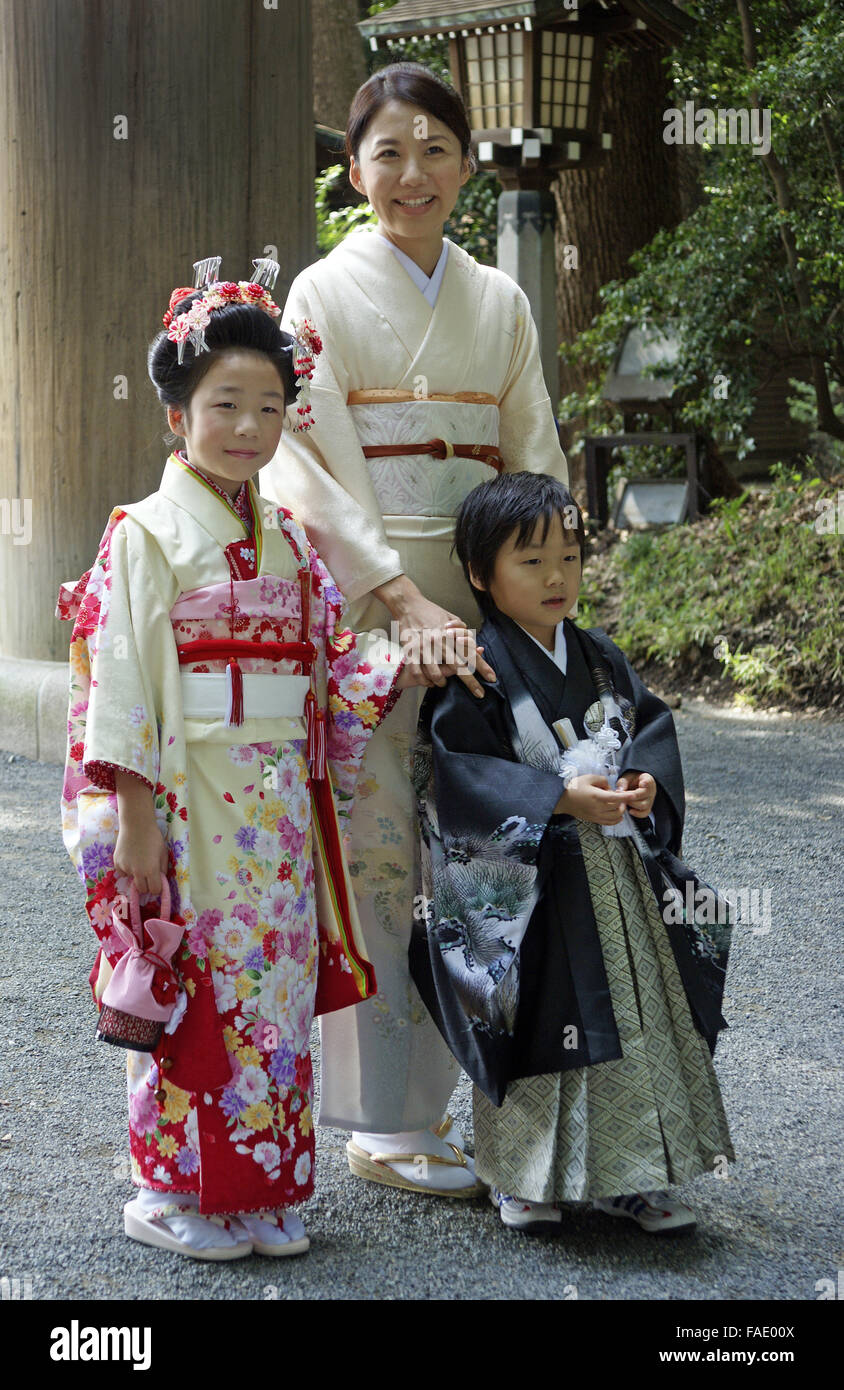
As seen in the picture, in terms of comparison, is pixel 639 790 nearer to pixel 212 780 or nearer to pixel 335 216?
pixel 212 780

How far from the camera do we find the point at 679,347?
368 inches

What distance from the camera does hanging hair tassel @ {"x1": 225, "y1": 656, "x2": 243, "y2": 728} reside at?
7.50 ft

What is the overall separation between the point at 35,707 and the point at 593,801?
4.15 meters

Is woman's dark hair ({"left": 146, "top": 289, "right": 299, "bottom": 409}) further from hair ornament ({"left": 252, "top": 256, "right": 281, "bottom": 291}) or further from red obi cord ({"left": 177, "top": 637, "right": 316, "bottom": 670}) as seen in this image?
red obi cord ({"left": 177, "top": 637, "right": 316, "bottom": 670})

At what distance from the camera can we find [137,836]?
221 centimetres

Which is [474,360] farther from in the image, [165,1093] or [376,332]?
[165,1093]

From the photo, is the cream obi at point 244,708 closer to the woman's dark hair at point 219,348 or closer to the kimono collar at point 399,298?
the woman's dark hair at point 219,348

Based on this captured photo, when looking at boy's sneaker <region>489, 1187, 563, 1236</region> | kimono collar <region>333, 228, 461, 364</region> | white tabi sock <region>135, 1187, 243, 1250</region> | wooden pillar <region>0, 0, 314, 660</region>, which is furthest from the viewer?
wooden pillar <region>0, 0, 314, 660</region>

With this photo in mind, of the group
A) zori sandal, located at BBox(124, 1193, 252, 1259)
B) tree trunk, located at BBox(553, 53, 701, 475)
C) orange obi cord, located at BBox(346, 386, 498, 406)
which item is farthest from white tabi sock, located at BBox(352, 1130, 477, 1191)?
tree trunk, located at BBox(553, 53, 701, 475)

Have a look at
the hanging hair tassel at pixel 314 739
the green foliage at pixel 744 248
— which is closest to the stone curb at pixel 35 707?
the hanging hair tassel at pixel 314 739

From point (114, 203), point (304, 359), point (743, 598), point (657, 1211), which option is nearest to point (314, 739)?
point (304, 359)

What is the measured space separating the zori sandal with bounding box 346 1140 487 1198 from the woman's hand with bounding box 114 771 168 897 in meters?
0.80

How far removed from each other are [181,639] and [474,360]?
84 centimetres
